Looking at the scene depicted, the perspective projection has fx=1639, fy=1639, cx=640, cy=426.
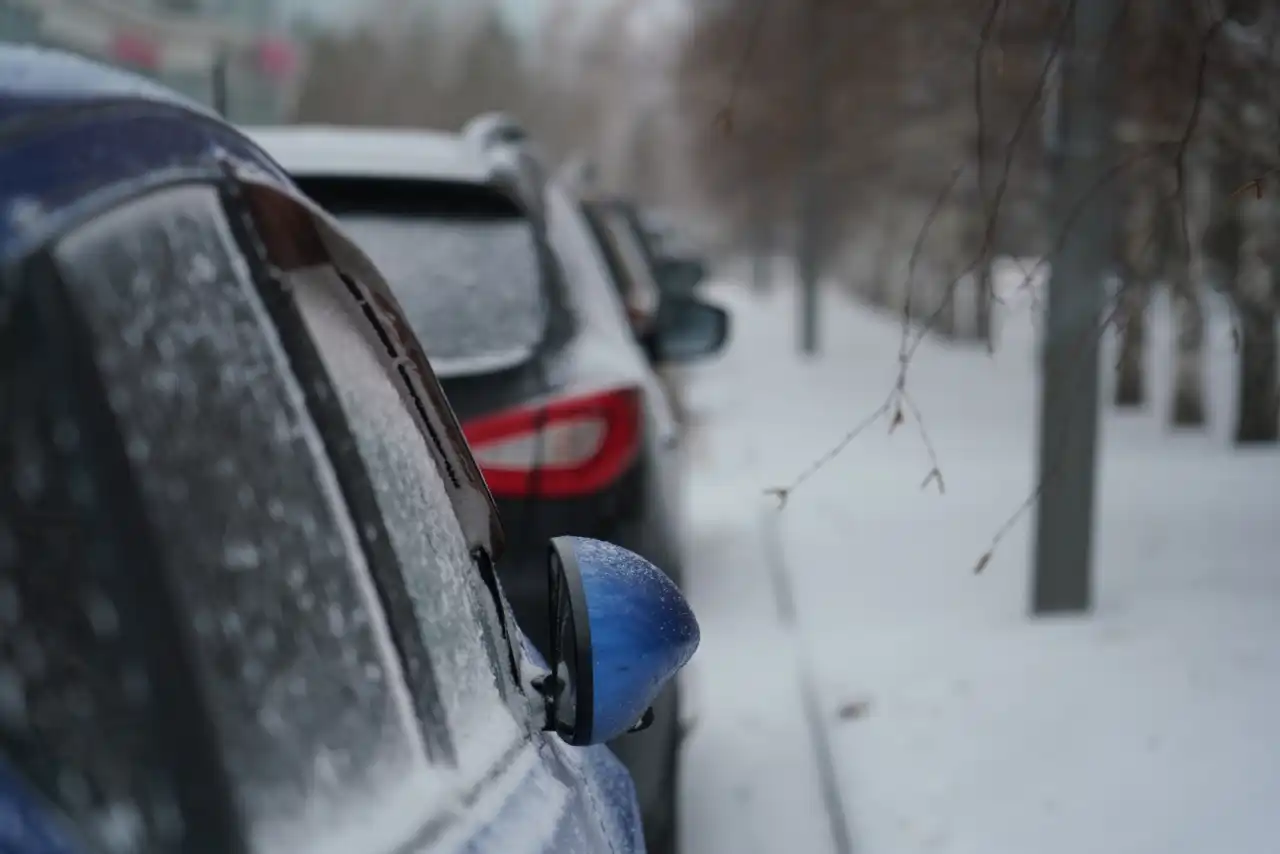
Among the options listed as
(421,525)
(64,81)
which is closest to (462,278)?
(421,525)

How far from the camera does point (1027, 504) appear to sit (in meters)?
3.99

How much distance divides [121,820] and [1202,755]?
445 centimetres

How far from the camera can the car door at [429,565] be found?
4.91ft

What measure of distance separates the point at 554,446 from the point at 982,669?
3.00 metres

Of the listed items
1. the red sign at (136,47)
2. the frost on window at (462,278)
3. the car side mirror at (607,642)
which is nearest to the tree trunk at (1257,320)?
the frost on window at (462,278)

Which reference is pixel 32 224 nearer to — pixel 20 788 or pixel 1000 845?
pixel 20 788

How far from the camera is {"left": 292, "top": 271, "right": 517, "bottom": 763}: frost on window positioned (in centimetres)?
160

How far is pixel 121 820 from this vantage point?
113 centimetres

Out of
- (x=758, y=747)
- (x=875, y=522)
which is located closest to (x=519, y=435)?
(x=758, y=747)

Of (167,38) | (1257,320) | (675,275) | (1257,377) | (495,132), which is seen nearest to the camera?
(495,132)

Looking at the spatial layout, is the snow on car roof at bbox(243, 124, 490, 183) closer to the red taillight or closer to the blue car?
the red taillight

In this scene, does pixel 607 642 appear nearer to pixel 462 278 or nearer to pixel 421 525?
pixel 421 525

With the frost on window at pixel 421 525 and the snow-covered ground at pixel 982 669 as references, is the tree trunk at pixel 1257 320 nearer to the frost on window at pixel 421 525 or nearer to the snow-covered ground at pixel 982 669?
the snow-covered ground at pixel 982 669

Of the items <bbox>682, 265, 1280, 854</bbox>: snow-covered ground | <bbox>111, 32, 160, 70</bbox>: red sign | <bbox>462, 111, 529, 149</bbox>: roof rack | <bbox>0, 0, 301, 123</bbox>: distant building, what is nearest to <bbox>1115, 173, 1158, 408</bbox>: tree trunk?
<bbox>682, 265, 1280, 854</bbox>: snow-covered ground
